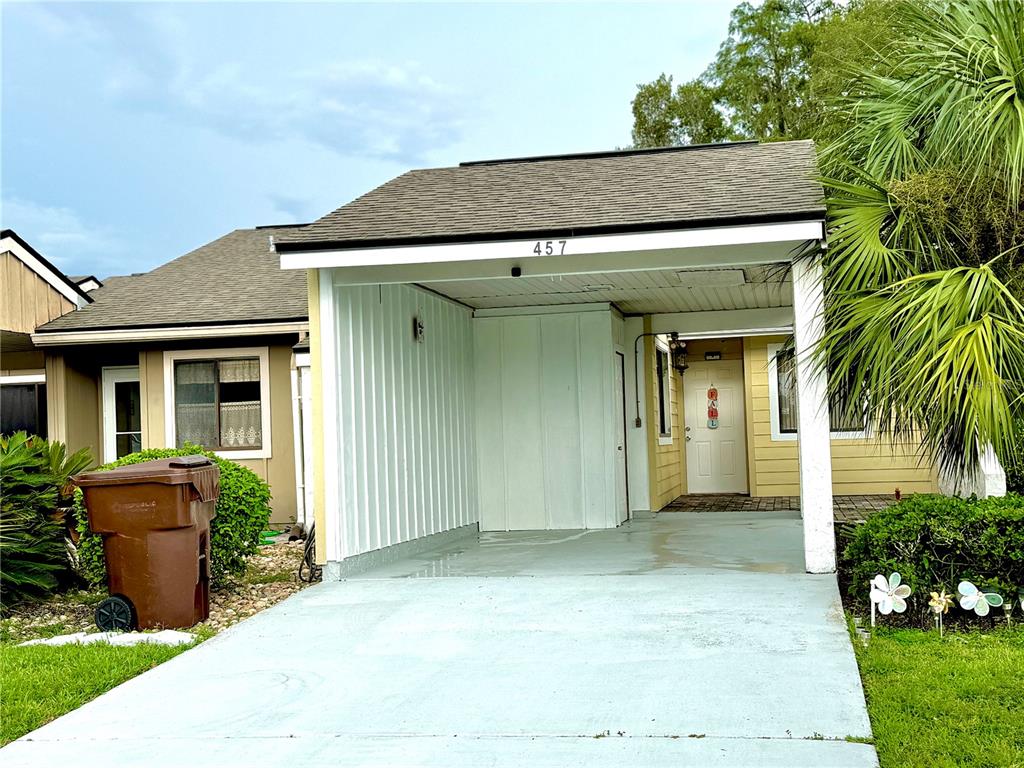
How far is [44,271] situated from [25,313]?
2.27ft

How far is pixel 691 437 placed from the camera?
719 inches

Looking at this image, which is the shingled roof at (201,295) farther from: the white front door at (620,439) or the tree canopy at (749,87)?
the tree canopy at (749,87)

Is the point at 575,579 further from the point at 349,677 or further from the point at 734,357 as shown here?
the point at 734,357

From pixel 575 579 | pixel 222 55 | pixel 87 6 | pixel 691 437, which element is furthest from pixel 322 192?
pixel 575 579

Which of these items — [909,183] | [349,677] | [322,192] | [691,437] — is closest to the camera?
[349,677]

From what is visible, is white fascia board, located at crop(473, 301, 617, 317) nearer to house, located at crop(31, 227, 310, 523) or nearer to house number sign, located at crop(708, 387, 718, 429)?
house, located at crop(31, 227, 310, 523)

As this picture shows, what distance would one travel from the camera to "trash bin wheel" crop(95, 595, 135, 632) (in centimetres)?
740

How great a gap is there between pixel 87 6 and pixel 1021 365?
15534 millimetres

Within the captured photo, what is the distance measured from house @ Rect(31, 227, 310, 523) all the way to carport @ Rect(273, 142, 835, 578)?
8.72 feet

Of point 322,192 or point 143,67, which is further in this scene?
point 322,192

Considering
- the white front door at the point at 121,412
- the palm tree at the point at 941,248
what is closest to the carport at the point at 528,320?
the palm tree at the point at 941,248

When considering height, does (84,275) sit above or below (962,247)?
above

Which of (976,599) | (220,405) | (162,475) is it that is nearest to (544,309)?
(220,405)

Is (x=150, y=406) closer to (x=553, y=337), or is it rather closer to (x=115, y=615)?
(x=553, y=337)
